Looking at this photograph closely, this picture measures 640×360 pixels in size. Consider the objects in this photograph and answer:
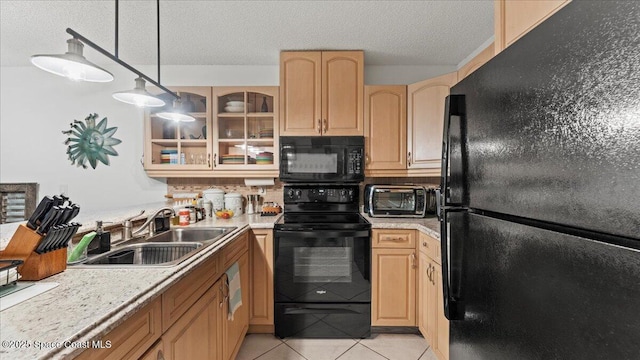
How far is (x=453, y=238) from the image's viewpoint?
0.98 meters

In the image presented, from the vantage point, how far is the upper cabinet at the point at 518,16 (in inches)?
32.2

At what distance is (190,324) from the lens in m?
1.16

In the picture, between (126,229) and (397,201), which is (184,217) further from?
(397,201)

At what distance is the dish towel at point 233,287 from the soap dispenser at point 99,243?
604mm

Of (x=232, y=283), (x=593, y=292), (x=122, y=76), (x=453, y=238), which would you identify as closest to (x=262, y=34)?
(x=122, y=76)

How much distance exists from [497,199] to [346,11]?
5.78 feet

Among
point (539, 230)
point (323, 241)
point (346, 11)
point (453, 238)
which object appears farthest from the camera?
point (323, 241)

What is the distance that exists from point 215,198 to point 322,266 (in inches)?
46.0

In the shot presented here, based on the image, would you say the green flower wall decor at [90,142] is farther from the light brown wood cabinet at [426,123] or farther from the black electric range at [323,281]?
the light brown wood cabinet at [426,123]

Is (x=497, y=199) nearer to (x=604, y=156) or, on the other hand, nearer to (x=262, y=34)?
(x=604, y=156)

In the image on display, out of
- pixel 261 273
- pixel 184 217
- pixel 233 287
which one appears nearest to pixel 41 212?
pixel 233 287

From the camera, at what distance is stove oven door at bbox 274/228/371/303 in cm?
211

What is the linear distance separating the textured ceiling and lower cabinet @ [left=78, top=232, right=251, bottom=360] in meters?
1.61

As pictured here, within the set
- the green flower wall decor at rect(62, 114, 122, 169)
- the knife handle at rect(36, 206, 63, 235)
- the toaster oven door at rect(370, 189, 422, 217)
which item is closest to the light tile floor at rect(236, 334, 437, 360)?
the toaster oven door at rect(370, 189, 422, 217)
